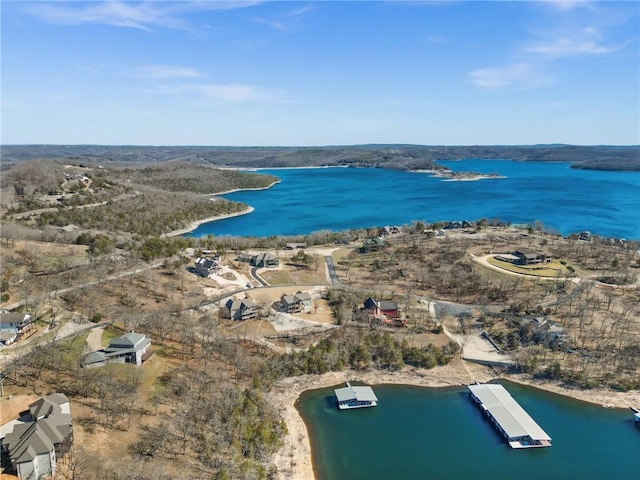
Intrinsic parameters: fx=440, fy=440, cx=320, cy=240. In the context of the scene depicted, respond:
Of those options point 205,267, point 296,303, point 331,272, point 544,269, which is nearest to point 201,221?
point 205,267

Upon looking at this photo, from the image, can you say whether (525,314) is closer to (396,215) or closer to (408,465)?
(408,465)

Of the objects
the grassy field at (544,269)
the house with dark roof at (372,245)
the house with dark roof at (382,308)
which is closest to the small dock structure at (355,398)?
the house with dark roof at (382,308)

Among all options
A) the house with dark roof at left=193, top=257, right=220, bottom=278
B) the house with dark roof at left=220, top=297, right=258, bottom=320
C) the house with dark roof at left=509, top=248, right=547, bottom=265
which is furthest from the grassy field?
the house with dark roof at left=193, top=257, right=220, bottom=278

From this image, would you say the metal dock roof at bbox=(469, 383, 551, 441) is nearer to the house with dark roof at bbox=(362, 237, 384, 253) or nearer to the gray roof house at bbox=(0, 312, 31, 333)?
the house with dark roof at bbox=(362, 237, 384, 253)

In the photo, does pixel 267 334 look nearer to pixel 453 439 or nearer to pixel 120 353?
pixel 120 353

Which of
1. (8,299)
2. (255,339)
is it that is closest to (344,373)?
(255,339)
